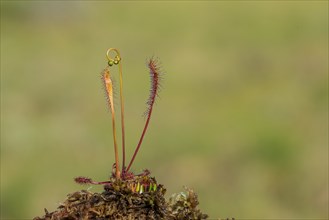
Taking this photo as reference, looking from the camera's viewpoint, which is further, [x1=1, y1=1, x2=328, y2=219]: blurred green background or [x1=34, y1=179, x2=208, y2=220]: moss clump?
[x1=1, y1=1, x2=328, y2=219]: blurred green background

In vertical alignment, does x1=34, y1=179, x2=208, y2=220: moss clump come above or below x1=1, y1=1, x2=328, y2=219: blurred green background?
below

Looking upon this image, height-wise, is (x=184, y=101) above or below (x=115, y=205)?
above

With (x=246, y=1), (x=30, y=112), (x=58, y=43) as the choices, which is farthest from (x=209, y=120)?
(x=246, y=1)

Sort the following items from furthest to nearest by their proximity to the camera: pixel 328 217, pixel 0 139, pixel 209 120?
pixel 209 120
pixel 0 139
pixel 328 217

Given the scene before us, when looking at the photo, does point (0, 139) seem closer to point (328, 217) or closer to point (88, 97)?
point (88, 97)

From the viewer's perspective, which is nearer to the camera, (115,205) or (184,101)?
(115,205)

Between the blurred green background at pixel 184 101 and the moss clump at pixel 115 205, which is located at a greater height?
the blurred green background at pixel 184 101

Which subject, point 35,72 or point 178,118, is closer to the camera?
point 178,118

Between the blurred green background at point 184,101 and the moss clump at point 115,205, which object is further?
the blurred green background at point 184,101
